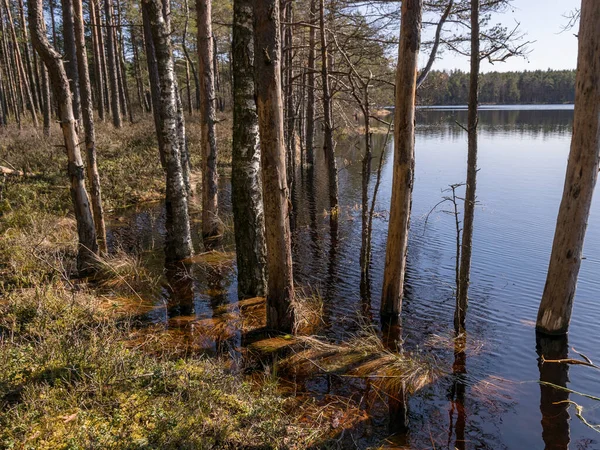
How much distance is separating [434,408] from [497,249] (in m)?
7.92

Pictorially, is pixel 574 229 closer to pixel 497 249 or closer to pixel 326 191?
pixel 497 249

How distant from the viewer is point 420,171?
23.7 m

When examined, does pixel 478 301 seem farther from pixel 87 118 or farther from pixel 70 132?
pixel 87 118

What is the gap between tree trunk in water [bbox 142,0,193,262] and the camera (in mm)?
8219

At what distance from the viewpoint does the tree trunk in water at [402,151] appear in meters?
6.23

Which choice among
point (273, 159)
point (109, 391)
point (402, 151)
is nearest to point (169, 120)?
point (273, 159)

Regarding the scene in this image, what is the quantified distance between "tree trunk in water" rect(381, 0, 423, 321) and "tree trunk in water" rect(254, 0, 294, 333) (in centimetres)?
197

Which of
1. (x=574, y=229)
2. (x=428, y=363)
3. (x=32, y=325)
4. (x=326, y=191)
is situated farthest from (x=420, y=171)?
(x=32, y=325)

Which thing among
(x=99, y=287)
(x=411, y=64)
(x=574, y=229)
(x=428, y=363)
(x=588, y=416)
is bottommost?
(x=588, y=416)

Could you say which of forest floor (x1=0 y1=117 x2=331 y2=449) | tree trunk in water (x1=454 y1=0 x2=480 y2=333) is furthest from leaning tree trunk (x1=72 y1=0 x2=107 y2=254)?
tree trunk in water (x1=454 y1=0 x2=480 y2=333)

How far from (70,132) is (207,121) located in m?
3.48

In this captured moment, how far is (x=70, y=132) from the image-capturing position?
7762mm

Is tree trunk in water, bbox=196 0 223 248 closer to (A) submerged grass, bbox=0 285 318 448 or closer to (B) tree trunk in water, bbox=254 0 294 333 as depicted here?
(B) tree trunk in water, bbox=254 0 294 333

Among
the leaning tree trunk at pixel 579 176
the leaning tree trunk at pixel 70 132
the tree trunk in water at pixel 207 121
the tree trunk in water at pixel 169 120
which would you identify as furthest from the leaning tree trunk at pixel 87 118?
the leaning tree trunk at pixel 579 176
